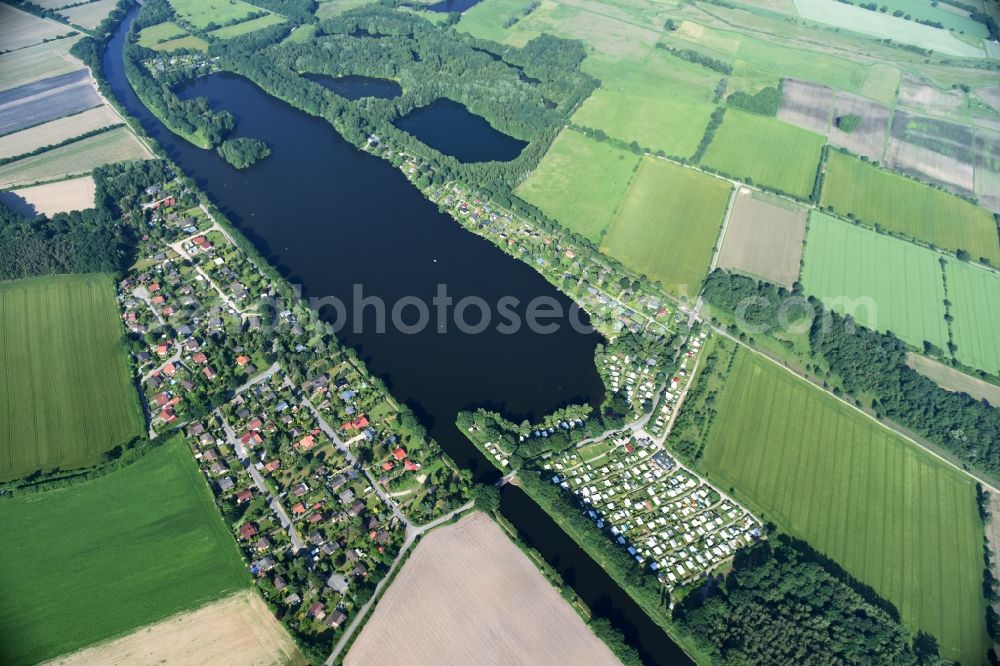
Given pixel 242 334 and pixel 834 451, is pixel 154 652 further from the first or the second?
pixel 834 451

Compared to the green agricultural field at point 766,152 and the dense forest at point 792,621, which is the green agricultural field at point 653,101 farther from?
the dense forest at point 792,621

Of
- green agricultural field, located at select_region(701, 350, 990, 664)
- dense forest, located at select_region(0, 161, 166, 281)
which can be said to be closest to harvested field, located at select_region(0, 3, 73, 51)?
dense forest, located at select_region(0, 161, 166, 281)

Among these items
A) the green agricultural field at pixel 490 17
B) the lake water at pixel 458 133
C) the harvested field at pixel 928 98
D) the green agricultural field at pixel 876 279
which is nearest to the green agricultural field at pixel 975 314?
the green agricultural field at pixel 876 279

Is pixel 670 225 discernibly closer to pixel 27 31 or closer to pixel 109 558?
pixel 109 558

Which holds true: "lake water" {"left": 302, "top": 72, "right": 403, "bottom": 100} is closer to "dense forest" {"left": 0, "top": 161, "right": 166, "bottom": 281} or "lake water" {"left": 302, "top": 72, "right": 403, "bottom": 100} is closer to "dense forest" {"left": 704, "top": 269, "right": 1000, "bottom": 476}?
"dense forest" {"left": 0, "top": 161, "right": 166, "bottom": 281}

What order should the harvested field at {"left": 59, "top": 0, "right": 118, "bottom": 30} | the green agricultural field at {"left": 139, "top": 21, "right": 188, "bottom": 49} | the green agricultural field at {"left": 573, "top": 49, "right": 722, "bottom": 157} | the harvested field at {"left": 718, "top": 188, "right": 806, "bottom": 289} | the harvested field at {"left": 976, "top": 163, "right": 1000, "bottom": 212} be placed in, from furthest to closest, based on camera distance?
the harvested field at {"left": 59, "top": 0, "right": 118, "bottom": 30} → the green agricultural field at {"left": 139, "top": 21, "right": 188, "bottom": 49} → the green agricultural field at {"left": 573, "top": 49, "right": 722, "bottom": 157} → the harvested field at {"left": 976, "top": 163, "right": 1000, "bottom": 212} → the harvested field at {"left": 718, "top": 188, "right": 806, "bottom": 289}

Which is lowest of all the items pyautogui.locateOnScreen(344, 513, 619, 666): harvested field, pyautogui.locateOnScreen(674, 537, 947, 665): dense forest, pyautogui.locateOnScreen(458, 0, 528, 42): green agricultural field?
pyautogui.locateOnScreen(344, 513, 619, 666): harvested field
